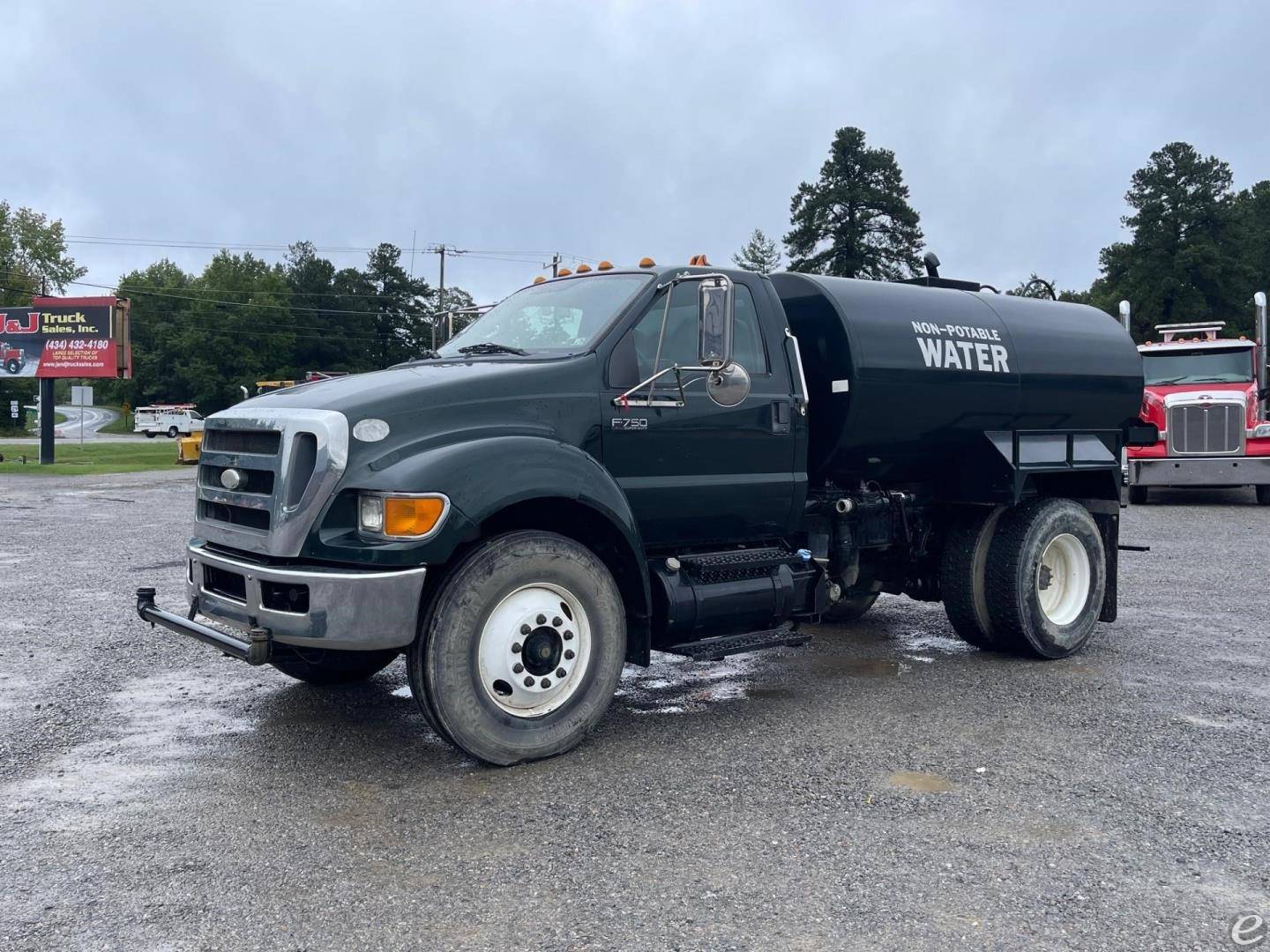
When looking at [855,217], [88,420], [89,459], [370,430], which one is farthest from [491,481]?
[88,420]

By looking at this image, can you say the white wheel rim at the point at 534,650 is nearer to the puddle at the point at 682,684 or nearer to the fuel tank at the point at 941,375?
the puddle at the point at 682,684

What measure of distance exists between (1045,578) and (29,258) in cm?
8872

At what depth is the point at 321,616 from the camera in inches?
180

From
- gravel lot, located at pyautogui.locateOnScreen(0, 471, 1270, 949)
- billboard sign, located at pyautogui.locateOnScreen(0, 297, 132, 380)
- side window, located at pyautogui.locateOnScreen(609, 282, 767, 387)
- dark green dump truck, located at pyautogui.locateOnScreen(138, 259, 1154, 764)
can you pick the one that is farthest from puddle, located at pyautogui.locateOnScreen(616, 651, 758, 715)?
billboard sign, located at pyautogui.locateOnScreen(0, 297, 132, 380)

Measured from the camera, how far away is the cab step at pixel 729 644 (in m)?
5.68

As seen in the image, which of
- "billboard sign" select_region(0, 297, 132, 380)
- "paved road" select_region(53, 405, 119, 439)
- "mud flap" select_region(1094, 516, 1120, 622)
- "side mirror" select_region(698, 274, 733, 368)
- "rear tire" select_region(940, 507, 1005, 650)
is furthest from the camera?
"paved road" select_region(53, 405, 119, 439)

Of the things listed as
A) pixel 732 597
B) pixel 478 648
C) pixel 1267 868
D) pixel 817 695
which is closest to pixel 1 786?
pixel 478 648

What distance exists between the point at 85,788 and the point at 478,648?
175 cm

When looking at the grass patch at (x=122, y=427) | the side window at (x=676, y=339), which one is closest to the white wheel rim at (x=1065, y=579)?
the side window at (x=676, y=339)

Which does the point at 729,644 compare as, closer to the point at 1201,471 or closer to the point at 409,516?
the point at 409,516

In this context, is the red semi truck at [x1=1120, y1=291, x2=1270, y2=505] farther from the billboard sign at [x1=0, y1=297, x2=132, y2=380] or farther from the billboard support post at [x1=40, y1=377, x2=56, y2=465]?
the billboard sign at [x1=0, y1=297, x2=132, y2=380]

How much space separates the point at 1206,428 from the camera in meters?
17.7

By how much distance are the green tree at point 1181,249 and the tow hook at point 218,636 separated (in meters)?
58.9

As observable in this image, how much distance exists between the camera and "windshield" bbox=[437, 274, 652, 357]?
18.7 ft
